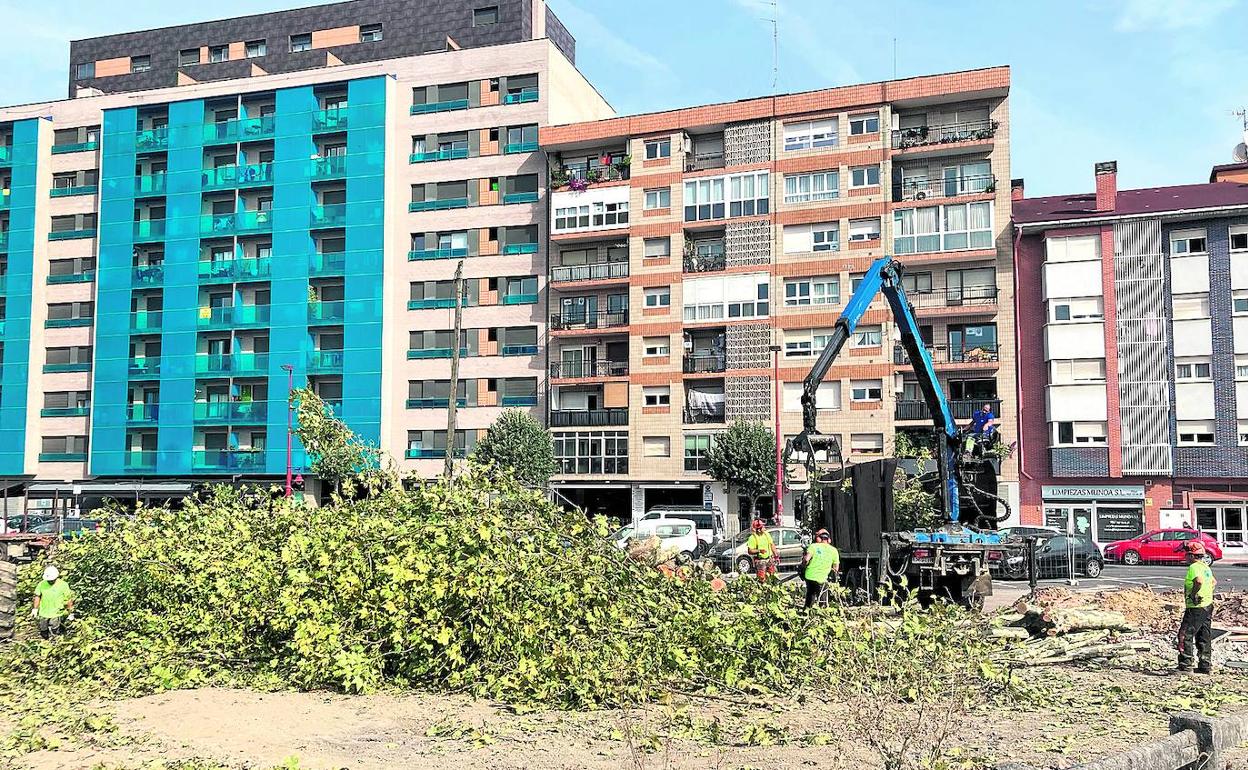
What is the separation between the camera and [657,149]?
51.3 meters

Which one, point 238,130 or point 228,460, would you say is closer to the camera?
point 228,460

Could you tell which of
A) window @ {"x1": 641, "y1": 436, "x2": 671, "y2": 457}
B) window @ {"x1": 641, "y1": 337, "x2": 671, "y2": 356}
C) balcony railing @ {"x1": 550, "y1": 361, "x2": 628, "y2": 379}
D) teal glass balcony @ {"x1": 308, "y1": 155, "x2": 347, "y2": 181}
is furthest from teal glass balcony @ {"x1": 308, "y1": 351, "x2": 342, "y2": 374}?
window @ {"x1": 641, "y1": 436, "x2": 671, "y2": 457}

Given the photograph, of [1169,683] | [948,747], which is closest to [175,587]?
[948,747]

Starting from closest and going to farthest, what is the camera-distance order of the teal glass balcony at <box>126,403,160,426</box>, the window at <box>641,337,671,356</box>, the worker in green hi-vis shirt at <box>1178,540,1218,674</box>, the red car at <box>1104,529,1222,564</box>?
the worker in green hi-vis shirt at <box>1178,540,1218,674</box>
the red car at <box>1104,529,1222,564</box>
the window at <box>641,337,671,356</box>
the teal glass balcony at <box>126,403,160,426</box>

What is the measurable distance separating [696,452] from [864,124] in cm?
1576

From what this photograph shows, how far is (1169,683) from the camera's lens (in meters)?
13.0

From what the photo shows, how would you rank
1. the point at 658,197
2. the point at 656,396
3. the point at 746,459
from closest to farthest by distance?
1. the point at 746,459
2. the point at 656,396
3. the point at 658,197

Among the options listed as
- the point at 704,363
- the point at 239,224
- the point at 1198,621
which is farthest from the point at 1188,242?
the point at 239,224

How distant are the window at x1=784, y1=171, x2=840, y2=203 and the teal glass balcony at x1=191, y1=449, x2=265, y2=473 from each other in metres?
28.1

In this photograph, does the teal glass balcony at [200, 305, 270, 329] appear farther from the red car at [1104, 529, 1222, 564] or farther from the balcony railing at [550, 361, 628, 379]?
the red car at [1104, 529, 1222, 564]

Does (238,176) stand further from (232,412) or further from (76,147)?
(232,412)

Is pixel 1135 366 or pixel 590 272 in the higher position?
pixel 590 272

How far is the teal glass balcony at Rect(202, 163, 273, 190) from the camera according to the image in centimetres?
5647

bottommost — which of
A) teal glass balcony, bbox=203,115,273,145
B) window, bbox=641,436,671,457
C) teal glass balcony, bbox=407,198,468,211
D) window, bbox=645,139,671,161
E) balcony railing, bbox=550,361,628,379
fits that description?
window, bbox=641,436,671,457
